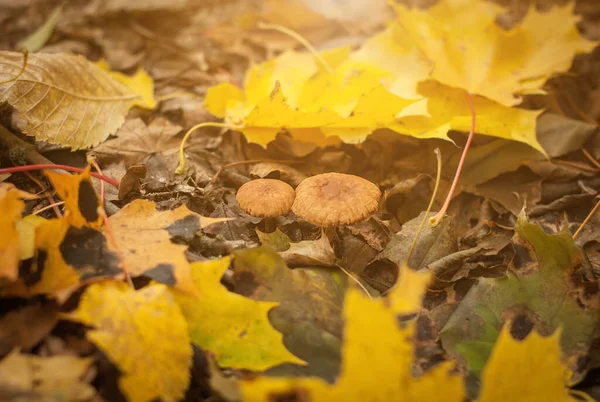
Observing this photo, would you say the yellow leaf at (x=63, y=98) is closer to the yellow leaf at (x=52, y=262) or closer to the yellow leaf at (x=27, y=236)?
the yellow leaf at (x=27, y=236)

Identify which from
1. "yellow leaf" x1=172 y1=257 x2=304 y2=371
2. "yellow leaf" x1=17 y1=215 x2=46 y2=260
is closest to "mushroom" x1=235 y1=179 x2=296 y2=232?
"yellow leaf" x1=172 y1=257 x2=304 y2=371

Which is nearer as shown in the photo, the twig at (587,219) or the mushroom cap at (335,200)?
the mushroom cap at (335,200)

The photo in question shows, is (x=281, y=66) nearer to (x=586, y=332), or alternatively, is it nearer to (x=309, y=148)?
(x=309, y=148)

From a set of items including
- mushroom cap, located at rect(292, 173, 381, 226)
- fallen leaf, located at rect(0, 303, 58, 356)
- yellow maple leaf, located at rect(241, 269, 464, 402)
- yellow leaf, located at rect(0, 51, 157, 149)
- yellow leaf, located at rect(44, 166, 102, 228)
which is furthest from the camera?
yellow leaf, located at rect(0, 51, 157, 149)

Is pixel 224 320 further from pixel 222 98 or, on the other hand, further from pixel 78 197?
pixel 222 98

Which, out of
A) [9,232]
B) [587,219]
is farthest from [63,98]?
[587,219]

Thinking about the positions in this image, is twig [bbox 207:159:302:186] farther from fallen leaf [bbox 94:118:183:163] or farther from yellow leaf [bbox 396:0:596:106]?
yellow leaf [bbox 396:0:596:106]

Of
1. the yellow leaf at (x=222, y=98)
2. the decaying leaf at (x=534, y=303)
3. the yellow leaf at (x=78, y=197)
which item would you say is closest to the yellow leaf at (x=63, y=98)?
the yellow leaf at (x=222, y=98)
